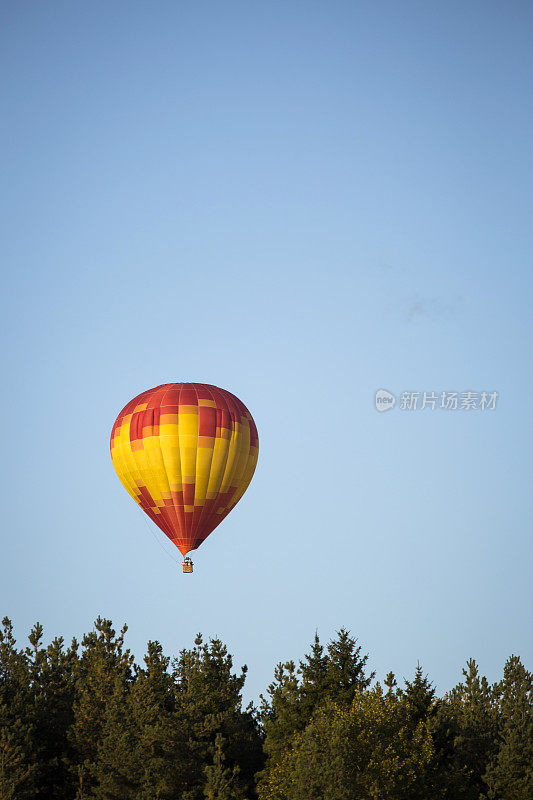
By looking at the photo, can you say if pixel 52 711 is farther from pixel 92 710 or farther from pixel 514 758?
pixel 514 758

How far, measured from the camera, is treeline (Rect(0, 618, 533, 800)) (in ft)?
155

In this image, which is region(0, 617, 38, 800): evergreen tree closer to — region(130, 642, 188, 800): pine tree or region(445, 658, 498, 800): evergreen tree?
region(130, 642, 188, 800): pine tree

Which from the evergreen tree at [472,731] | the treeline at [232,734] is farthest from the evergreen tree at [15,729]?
the evergreen tree at [472,731]

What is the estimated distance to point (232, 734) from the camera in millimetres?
57750

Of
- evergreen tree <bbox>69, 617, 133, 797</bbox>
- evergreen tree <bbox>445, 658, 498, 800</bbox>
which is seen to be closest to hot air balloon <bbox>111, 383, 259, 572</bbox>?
evergreen tree <bbox>69, 617, 133, 797</bbox>

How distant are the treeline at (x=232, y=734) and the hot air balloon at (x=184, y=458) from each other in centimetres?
913

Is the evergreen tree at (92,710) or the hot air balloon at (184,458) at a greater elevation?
the hot air balloon at (184,458)

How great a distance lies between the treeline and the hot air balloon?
913 cm

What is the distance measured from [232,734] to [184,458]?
15.6 metres

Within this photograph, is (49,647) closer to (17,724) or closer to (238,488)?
(17,724)

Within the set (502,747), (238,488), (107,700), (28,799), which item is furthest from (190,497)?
(502,747)

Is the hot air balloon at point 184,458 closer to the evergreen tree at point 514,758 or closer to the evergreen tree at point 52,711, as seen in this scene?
the evergreen tree at point 52,711

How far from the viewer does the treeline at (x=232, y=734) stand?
155 ft

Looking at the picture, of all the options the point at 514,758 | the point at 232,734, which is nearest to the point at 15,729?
the point at 232,734
